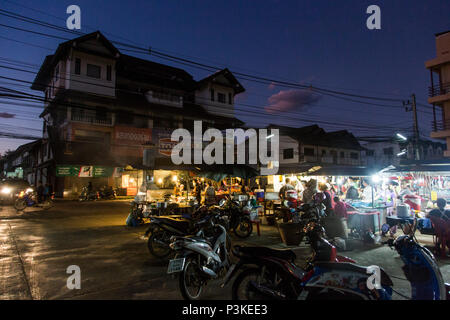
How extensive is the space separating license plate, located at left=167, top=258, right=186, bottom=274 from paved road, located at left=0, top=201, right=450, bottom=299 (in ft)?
2.00

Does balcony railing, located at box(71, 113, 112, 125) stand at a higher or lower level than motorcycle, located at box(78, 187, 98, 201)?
higher

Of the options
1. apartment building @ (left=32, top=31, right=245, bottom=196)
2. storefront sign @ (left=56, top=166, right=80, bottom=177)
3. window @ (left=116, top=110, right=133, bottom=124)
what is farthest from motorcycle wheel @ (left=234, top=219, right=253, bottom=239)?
window @ (left=116, top=110, right=133, bottom=124)

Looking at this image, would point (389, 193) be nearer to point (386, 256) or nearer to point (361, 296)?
point (386, 256)

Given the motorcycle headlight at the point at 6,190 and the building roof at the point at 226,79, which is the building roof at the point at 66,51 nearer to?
the motorcycle headlight at the point at 6,190

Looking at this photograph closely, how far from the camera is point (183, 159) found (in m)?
14.4

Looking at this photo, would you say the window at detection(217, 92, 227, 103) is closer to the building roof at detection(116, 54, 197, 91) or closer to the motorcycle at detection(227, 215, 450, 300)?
the building roof at detection(116, 54, 197, 91)

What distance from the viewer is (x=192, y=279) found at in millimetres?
4277

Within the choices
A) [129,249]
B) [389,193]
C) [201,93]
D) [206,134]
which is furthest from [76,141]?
[389,193]

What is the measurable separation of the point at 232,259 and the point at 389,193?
9301mm

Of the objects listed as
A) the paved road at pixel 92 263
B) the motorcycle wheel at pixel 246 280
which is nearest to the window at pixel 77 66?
the paved road at pixel 92 263

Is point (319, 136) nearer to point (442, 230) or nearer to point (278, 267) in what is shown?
point (442, 230)

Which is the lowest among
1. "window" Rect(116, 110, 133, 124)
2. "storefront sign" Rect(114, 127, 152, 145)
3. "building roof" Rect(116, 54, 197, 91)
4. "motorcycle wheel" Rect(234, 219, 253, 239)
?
"motorcycle wheel" Rect(234, 219, 253, 239)

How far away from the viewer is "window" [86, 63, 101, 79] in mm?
23906

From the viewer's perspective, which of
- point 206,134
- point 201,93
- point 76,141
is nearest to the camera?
point 76,141
